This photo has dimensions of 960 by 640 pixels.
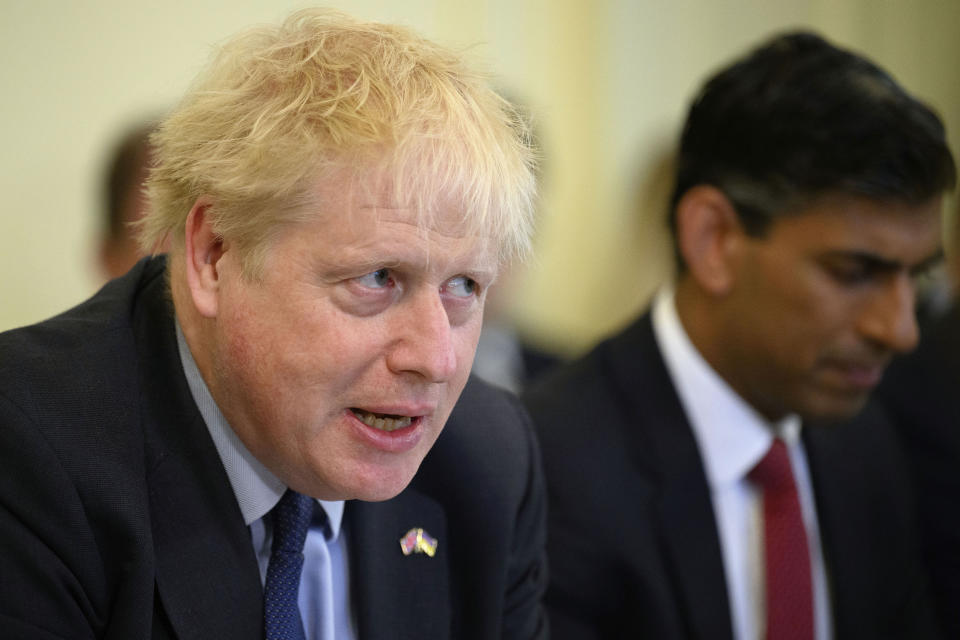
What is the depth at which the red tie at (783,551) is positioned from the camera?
2.02 metres

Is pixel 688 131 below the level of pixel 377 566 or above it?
above

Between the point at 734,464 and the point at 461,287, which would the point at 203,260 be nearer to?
the point at 461,287

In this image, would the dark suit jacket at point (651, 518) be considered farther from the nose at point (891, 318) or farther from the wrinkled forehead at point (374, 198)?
the wrinkled forehead at point (374, 198)

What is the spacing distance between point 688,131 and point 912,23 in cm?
284

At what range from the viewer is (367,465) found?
4.06ft

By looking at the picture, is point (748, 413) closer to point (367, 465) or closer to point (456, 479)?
point (456, 479)

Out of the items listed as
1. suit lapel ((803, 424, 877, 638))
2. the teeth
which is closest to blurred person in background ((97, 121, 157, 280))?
the teeth

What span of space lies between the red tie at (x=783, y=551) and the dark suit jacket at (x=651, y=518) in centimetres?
11

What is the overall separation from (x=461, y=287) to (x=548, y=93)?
2.65 metres

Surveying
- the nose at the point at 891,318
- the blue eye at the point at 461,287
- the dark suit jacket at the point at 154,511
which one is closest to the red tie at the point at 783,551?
the nose at the point at 891,318

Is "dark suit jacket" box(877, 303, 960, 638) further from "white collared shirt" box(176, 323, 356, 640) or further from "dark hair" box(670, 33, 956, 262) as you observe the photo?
"white collared shirt" box(176, 323, 356, 640)

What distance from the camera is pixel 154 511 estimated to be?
1.24 m

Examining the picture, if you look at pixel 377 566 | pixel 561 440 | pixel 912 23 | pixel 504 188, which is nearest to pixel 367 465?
pixel 377 566

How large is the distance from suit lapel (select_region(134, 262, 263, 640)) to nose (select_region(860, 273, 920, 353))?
1.29 metres
